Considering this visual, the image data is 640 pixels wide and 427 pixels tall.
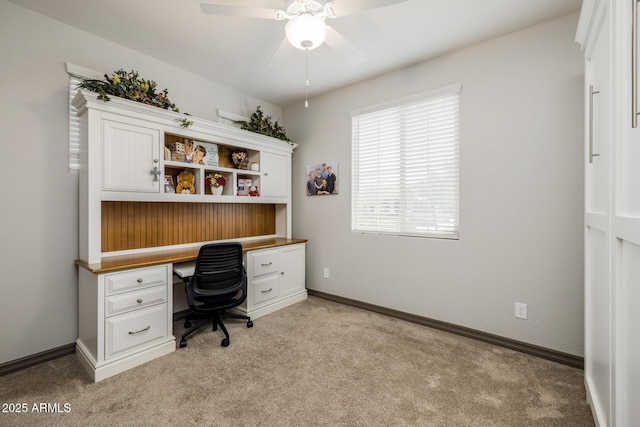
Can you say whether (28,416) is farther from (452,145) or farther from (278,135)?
(452,145)

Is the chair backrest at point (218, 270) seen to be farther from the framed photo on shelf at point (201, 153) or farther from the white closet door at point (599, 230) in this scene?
the white closet door at point (599, 230)

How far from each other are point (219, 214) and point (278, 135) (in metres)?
1.26

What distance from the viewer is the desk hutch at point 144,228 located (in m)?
2.08

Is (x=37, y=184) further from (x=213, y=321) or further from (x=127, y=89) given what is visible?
(x=213, y=321)

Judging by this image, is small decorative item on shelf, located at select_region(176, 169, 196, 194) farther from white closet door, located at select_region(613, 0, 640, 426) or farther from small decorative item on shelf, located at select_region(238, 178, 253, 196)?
white closet door, located at select_region(613, 0, 640, 426)

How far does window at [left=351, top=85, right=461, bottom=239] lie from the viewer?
273 centimetres

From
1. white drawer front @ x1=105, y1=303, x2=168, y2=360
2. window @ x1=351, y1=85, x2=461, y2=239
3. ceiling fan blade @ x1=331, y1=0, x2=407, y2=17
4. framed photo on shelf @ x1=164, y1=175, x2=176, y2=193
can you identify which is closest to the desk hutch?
white drawer front @ x1=105, y1=303, x2=168, y2=360

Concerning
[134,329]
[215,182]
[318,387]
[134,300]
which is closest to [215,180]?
[215,182]

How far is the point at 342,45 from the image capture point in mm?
1938

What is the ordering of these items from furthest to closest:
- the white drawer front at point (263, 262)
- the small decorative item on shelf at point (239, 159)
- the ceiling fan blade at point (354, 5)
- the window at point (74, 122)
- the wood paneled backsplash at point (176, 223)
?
the small decorative item on shelf at point (239, 159) < the white drawer front at point (263, 262) < the wood paneled backsplash at point (176, 223) < the window at point (74, 122) < the ceiling fan blade at point (354, 5)

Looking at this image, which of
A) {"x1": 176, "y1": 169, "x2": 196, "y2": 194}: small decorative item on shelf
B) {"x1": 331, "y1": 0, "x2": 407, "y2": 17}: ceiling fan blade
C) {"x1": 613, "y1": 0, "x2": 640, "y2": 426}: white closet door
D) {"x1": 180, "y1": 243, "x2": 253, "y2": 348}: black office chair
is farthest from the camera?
{"x1": 176, "y1": 169, "x2": 196, "y2": 194}: small decorative item on shelf

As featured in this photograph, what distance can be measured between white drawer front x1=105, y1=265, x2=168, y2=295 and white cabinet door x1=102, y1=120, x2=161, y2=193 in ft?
2.30

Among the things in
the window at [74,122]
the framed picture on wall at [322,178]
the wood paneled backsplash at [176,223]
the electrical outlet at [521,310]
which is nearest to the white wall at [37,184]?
the window at [74,122]

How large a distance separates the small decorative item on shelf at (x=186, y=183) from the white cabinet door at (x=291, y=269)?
1209mm
